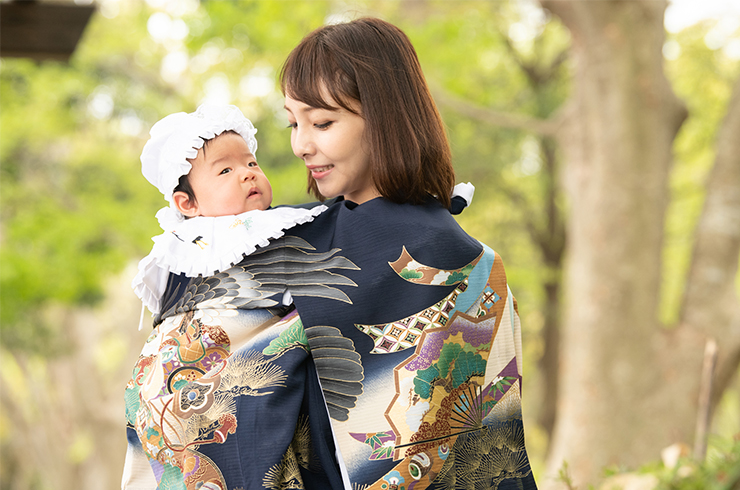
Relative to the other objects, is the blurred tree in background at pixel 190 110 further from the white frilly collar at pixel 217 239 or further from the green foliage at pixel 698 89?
the white frilly collar at pixel 217 239

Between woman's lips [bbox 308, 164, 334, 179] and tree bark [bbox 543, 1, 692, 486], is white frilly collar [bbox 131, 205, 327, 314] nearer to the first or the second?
woman's lips [bbox 308, 164, 334, 179]

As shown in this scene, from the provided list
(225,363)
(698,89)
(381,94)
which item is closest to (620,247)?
(381,94)

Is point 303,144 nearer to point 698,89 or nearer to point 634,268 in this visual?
point 634,268

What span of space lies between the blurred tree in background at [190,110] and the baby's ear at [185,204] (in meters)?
4.69

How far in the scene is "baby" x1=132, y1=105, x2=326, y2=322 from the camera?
1474 millimetres

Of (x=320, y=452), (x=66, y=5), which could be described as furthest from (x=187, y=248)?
(x=66, y=5)

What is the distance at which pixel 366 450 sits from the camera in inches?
53.9

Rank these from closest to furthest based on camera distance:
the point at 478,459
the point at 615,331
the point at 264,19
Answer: the point at 478,459 → the point at 615,331 → the point at 264,19

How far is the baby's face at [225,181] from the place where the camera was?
160 centimetres

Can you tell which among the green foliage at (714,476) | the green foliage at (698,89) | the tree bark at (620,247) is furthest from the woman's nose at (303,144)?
the green foliage at (698,89)

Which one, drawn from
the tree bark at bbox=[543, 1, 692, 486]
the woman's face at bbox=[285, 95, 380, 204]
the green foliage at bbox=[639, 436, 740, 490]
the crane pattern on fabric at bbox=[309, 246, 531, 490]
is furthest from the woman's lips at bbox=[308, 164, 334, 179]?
the tree bark at bbox=[543, 1, 692, 486]

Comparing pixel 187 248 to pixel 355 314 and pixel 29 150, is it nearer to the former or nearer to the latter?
pixel 355 314

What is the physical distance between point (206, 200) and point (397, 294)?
1.78 ft

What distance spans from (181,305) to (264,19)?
5249 millimetres
